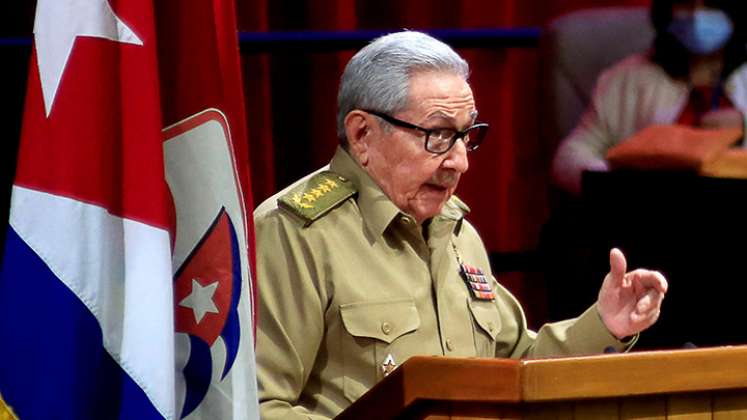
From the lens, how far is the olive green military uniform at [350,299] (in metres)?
2.53

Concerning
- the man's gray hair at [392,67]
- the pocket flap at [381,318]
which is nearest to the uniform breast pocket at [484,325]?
the pocket flap at [381,318]

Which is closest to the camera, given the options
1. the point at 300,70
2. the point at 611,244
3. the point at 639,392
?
the point at 639,392

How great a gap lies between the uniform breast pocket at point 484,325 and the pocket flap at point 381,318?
16cm

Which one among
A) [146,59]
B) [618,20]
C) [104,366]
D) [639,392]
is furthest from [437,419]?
[618,20]

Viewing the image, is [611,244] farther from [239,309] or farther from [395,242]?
[239,309]

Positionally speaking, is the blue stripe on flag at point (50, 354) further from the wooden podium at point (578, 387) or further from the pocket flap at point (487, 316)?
the pocket flap at point (487, 316)

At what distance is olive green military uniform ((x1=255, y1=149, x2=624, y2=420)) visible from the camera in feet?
8.29

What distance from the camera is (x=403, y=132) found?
2.62 meters

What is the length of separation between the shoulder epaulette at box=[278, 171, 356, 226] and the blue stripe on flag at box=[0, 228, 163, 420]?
720 mm

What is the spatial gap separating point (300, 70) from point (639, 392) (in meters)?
2.41

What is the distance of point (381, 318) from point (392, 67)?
16.6 inches

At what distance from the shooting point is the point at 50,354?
192 centimetres

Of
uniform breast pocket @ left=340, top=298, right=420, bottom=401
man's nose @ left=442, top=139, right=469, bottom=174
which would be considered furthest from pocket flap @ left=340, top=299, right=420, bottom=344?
man's nose @ left=442, top=139, right=469, bottom=174

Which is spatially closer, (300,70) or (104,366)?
(104,366)
